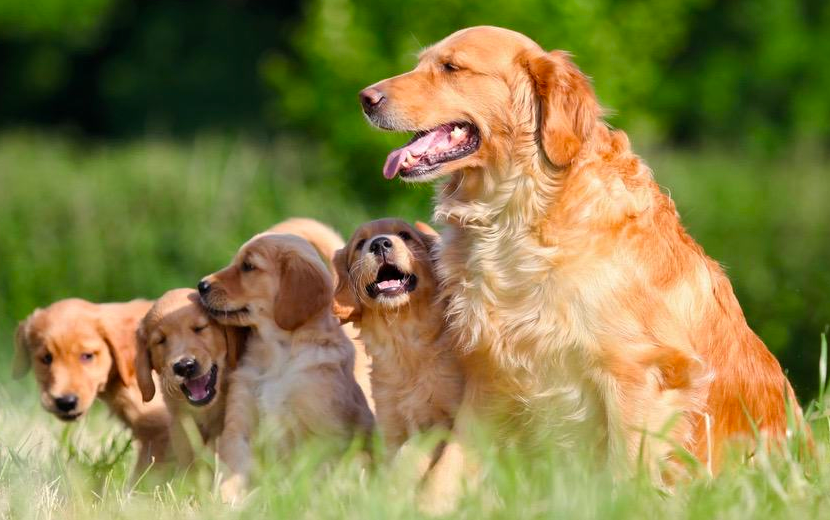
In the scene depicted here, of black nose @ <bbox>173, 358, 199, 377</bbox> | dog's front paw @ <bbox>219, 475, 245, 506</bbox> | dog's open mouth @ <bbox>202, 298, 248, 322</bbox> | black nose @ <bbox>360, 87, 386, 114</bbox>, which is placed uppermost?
black nose @ <bbox>360, 87, 386, 114</bbox>

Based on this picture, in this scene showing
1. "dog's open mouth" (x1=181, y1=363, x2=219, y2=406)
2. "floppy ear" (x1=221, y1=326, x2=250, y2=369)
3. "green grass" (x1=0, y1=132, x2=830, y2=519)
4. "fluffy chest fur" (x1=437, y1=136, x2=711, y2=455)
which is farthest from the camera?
"floppy ear" (x1=221, y1=326, x2=250, y2=369)

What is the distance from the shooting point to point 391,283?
508cm

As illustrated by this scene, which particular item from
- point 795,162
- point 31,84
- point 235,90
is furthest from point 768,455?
point 31,84

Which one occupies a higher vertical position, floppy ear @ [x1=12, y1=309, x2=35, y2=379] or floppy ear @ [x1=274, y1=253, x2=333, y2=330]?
floppy ear @ [x1=274, y1=253, x2=333, y2=330]

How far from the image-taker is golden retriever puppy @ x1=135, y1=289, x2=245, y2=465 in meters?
5.36

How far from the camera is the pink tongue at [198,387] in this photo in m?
5.43

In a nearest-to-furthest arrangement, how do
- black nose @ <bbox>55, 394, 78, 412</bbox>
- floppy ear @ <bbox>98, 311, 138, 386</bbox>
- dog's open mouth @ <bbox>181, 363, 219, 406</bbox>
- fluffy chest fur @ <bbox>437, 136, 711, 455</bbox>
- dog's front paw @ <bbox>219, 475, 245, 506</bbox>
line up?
fluffy chest fur @ <bbox>437, 136, 711, 455</bbox> < dog's front paw @ <bbox>219, 475, 245, 506</bbox> < dog's open mouth @ <bbox>181, 363, 219, 406</bbox> < black nose @ <bbox>55, 394, 78, 412</bbox> < floppy ear @ <bbox>98, 311, 138, 386</bbox>

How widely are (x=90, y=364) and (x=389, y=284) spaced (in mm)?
1660

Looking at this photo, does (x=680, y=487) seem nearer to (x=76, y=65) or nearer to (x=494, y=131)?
(x=494, y=131)

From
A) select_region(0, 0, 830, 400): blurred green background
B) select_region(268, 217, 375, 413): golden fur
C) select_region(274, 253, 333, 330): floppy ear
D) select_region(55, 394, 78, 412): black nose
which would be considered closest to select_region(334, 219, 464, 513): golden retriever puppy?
select_region(274, 253, 333, 330): floppy ear

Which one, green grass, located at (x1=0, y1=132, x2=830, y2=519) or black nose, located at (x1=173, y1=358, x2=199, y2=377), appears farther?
black nose, located at (x1=173, y1=358, x2=199, y2=377)

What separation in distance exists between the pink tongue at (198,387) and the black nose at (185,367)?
0.25ft

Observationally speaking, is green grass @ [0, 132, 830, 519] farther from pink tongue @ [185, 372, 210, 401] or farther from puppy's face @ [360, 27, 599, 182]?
puppy's face @ [360, 27, 599, 182]

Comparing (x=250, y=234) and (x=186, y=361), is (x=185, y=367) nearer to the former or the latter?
(x=186, y=361)
